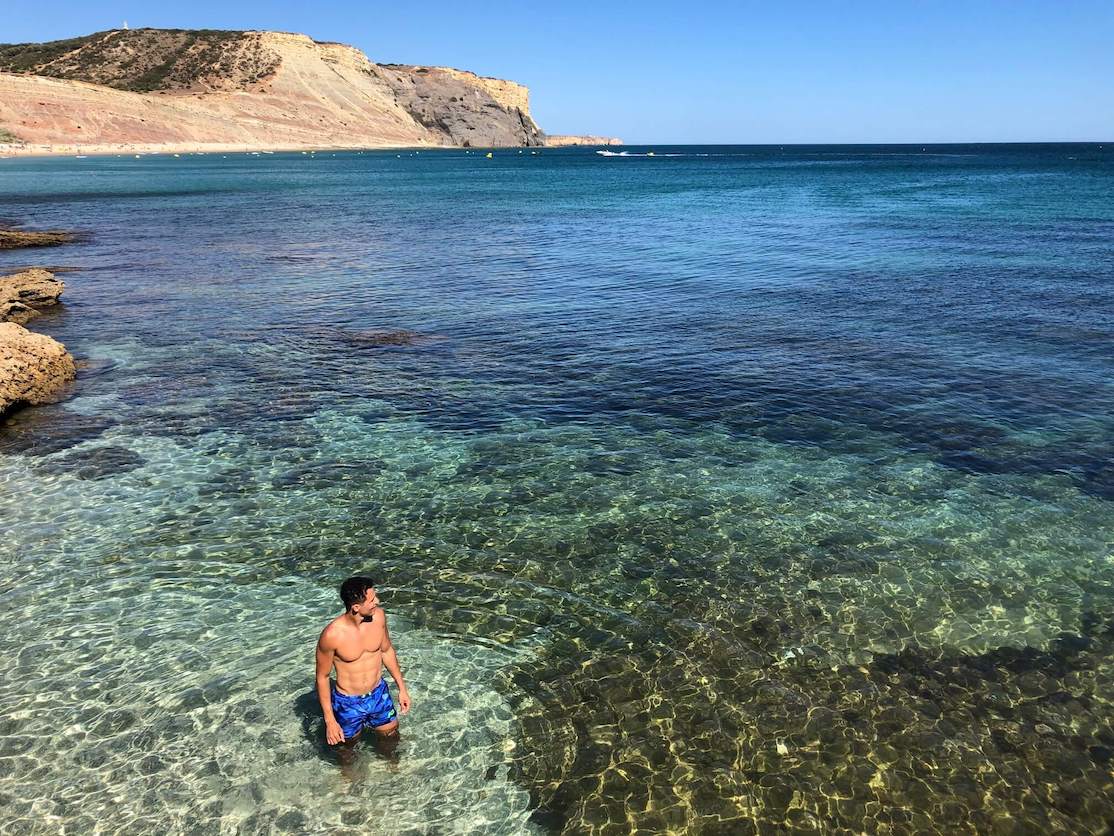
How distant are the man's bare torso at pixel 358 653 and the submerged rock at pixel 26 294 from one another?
79.2ft

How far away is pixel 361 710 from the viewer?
7516 mm

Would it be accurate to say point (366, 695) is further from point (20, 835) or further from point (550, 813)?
point (20, 835)

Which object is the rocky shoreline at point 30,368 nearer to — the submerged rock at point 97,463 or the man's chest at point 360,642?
the submerged rock at point 97,463

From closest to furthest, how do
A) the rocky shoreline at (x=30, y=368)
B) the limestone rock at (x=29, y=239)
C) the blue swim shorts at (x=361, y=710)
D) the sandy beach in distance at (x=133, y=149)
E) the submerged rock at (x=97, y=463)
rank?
the blue swim shorts at (x=361, y=710) → the submerged rock at (x=97, y=463) → the rocky shoreline at (x=30, y=368) → the limestone rock at (x=29, y=239) → the sandy beach in distance at (x=133, y=149)

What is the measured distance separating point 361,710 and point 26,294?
1037 inches

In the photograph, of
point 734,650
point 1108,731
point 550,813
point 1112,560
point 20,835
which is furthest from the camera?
point 1112,560

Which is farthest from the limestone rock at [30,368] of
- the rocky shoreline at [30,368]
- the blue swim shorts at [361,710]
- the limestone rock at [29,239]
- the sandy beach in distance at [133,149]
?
the sandy beach in distance at [133,149]

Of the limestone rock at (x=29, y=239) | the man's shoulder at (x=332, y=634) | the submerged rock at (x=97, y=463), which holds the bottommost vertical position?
the limestone rock at (x=29, y=239)

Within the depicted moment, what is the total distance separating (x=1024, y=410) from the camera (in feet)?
55.8

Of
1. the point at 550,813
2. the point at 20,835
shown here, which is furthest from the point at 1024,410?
the point at 20,835

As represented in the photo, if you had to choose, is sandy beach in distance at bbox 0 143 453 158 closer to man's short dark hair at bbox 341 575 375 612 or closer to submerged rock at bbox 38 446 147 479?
submerged rock at bbox 38 446 147 479

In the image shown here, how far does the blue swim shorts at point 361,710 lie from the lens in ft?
24.5

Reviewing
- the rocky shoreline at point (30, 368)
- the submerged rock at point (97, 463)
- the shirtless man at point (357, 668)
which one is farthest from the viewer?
the rocky shoreline at point (30, 368)

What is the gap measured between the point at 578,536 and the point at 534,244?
36880mm
